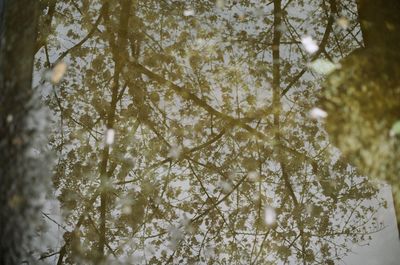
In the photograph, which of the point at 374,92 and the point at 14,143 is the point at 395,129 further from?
the point at 14,143

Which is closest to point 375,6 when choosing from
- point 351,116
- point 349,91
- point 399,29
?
point 399,29

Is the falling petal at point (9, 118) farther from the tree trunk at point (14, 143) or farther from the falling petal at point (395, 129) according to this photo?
the falling petal at point (395, 129)

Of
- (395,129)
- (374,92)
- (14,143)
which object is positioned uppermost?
(374,92)

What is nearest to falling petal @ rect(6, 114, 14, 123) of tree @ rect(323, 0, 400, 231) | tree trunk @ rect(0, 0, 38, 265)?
tree trunk @ rect(0, 0, 38, 265)

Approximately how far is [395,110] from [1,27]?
234cm

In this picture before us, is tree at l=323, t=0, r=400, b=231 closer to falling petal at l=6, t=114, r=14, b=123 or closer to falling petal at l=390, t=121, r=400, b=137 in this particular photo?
falling petal at l=390, t=121, r=400, b=137

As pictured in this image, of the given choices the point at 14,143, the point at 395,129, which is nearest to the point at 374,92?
the point at 395,129

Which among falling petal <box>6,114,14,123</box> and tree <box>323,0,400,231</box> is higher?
tree <box>323,0,400,231</box>

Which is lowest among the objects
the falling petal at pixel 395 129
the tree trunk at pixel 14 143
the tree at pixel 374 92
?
the tree trunk at pixel 14 143

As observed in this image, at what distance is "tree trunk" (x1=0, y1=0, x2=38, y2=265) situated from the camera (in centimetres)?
180

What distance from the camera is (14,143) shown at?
1838 millimetres

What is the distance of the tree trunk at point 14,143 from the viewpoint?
1.80m

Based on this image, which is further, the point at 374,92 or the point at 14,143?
the point at 374,92

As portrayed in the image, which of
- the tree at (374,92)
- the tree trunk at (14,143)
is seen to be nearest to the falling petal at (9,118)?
A: the tree trunk at (14,143)
